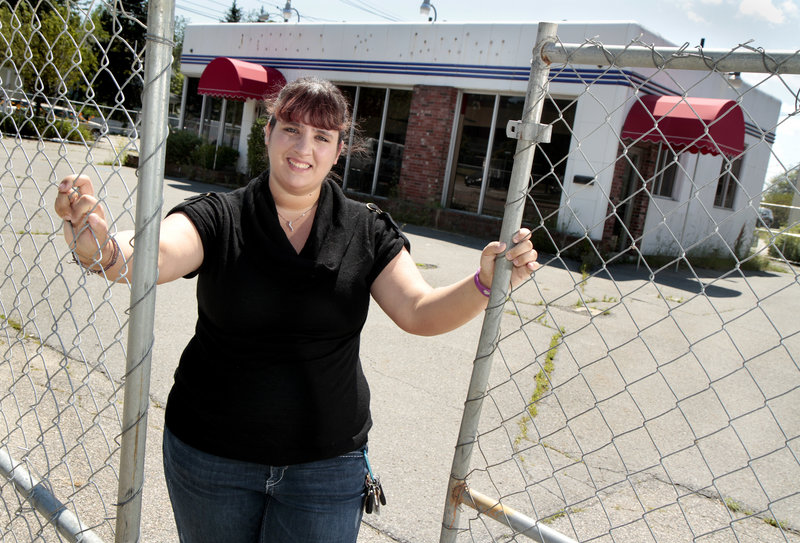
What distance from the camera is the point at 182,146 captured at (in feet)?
61.2

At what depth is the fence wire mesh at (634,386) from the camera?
1.79 m

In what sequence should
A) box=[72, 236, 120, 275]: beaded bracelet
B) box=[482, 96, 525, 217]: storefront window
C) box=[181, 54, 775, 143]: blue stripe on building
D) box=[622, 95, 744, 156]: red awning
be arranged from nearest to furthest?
box=[72, 236, 120, 275]: beaded bracelet, box=[622, 95, 744, 156]: red awning, box=[181, 54, 775, 143]: blue stripe on building, box=[482, 96, 525, 217]: storefront window

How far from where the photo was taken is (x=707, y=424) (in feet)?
15.8

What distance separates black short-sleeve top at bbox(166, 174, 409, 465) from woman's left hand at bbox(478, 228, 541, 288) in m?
0.41

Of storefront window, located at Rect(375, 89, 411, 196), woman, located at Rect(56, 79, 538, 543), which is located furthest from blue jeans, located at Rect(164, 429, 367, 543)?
storefront window, located at Rect(375, 89, 411, 196)

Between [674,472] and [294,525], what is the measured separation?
2.96 m

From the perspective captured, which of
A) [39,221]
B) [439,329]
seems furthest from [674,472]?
[39,221]

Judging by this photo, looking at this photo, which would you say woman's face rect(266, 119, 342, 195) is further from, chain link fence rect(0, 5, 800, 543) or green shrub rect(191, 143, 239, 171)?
green shrub rect(191, 143, 239, 171)

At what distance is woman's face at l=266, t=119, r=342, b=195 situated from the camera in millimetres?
1896

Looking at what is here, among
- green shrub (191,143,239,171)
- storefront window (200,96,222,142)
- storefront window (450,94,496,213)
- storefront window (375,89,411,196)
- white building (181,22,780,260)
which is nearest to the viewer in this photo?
white building (181,22,780,260)

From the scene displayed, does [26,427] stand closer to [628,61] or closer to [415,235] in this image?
A: [628,61]

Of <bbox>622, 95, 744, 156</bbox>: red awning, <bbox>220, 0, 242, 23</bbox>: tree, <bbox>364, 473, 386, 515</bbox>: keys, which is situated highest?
<bbox>220, 0, 242, 23</bbox>: tree

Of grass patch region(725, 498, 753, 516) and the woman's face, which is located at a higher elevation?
the woman's face

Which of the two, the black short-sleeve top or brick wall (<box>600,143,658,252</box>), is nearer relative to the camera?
the black short-sleeve top
